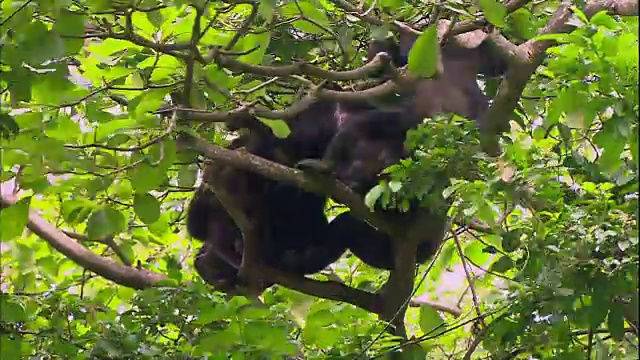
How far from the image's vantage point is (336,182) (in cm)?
197

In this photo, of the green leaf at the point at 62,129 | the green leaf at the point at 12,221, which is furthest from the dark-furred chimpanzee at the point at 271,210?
the green leaf at the point at 12,221

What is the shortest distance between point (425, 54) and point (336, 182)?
553 millimetres

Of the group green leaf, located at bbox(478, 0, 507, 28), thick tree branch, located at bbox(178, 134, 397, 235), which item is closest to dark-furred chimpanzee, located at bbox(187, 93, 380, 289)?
thick tree branch, located at bbox(178, 134, 397, 235)

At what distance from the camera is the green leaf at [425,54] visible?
148 centimetres

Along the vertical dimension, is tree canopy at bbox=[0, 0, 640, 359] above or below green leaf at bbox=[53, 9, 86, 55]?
below

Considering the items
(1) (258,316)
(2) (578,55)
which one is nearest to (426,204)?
(1) (258,316)

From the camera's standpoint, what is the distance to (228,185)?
86.5 inches

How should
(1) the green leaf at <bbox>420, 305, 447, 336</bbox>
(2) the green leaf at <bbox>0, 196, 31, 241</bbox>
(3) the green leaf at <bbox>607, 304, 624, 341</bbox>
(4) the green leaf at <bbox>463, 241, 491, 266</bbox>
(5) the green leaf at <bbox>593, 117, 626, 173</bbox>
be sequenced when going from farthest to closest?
(4) the green leaf at <bbox>463, 241, 491, 266</bbox> < (1) the green leaf at <bbox>420, 305, 447, 336</bbox> < (2) the green leaf at <bbox>0, 196, 31, 241</bbox> < (3) the green leaf at <bbox>607, 304, 624, 341</bbox> < (5) the green leaf at <bbox>593, 117, 626, 173</bbox>

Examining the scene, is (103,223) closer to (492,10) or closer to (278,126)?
(278,126)

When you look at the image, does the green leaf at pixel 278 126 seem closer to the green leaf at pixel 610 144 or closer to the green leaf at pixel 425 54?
the green leaf at pixel 425 54

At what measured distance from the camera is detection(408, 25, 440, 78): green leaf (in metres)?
1.48

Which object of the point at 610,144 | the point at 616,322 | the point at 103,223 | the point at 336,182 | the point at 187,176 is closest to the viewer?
the point at 610,144

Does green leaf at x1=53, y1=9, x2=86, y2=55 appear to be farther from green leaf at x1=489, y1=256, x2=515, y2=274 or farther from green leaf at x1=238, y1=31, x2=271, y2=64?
green leaf at x1=489, y1=256, x2=515, y2=274

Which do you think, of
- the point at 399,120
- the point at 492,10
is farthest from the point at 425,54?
the point at 399,120
